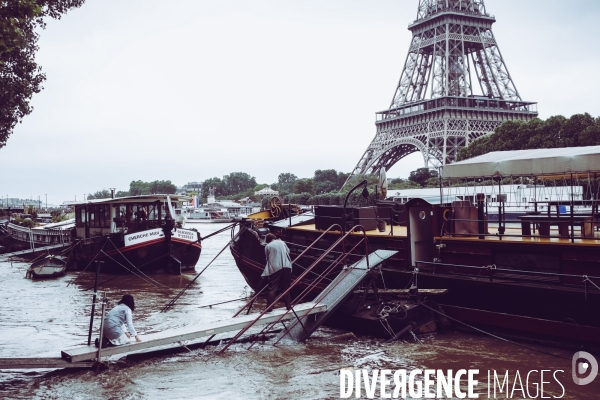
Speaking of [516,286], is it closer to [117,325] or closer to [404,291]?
[404,291]

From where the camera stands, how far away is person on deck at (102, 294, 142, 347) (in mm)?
9500

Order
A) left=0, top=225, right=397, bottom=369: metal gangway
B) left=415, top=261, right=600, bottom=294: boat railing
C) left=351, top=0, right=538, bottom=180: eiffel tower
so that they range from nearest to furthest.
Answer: left=0, top=225, right=397, bottom=369: metal gangway, left=415, top=261, right=600, bottom=294: boat railing, left=351, top=0, right=538, bottom=180: eiffel tower

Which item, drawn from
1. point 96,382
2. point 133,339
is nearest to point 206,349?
point 133,339

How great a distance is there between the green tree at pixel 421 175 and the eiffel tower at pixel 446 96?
8.59ft

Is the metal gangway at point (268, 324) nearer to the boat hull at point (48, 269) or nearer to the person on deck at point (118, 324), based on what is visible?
the person on deck at point (118, 324)

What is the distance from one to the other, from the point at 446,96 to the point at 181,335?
194 feet

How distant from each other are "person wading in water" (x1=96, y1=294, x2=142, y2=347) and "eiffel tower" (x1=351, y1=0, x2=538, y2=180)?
55500 mm

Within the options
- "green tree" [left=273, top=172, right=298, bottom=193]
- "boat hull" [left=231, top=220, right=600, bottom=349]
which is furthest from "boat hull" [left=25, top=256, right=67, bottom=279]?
"green tree" [left=273, top=172, right=298, bottom=193]

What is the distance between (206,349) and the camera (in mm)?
11070

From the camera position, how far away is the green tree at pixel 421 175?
66.8 m

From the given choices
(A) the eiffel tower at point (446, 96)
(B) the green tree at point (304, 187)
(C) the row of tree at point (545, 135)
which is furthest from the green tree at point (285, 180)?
(C) the row of tree at point (545, 135)

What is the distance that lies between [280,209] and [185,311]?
18.7 ft

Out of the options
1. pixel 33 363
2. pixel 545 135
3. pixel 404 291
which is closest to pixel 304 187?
pixel 545 135

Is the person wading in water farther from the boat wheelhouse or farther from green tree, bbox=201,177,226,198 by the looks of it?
green tree, bbox=201,177,226,198
